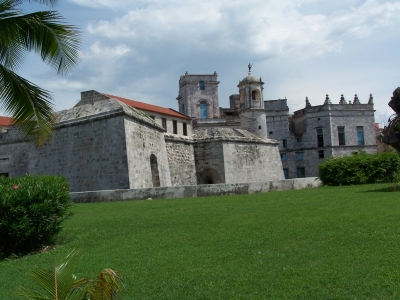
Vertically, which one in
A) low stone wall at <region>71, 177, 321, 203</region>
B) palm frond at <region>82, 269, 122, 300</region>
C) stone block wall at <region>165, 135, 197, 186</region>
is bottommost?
palm frond at <region>82, 269, 122, 300</region>

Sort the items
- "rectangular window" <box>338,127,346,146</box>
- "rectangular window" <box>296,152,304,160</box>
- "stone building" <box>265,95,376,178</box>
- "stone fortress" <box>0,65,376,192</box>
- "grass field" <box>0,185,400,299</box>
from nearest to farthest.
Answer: "grass field" <box>0,185,400,299</box> < "stone fortress" <box>0,65,376,192</box> < "stone building" <box>265,95,376,178</box> < "rectangular window" <box>338,127,346,146</box> < "rectangular window" <box>296,152,304,160</box>

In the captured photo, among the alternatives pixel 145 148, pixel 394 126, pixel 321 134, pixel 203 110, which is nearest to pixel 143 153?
pixel 145 148

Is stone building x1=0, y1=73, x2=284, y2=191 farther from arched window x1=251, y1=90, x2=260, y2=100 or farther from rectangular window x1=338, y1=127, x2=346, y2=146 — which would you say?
rectangular window x1=338, y1=127, x2=346, y2=146

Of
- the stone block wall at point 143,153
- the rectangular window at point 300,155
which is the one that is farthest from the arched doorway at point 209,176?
the rectangular window at point 300,155

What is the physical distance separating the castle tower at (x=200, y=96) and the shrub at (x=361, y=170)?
31.1 metres

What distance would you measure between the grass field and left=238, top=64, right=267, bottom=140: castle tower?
1952 centimetres

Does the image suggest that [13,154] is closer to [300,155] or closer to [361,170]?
[361,170]

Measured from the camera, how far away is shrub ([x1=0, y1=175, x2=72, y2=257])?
7.53m

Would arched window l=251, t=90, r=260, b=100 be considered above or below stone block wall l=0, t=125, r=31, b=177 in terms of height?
above

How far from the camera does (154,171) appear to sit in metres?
19.7

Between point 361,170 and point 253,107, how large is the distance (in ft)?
42.8

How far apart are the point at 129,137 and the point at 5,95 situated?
9.44 m

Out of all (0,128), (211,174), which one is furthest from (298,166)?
(0,128)

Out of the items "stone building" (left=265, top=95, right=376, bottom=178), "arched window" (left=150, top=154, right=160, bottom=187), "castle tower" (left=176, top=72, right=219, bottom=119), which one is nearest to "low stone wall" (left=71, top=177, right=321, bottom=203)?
"arched window" (left=150, top=154, right=160, bottom=187)
